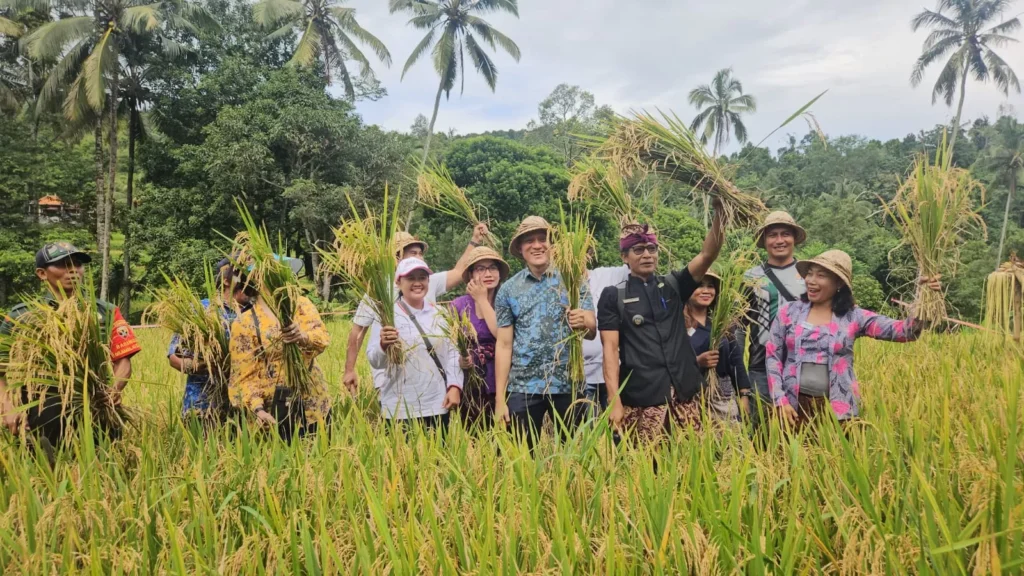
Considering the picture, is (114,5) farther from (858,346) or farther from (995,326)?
(995,326)

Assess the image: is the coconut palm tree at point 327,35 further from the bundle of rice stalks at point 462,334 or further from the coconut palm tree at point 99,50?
the bundle of rice stalks at point 462,334

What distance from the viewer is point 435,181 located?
381 centimetres

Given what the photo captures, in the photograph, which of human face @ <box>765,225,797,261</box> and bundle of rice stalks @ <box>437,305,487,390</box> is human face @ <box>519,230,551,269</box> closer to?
bundle of rice stalks @ <box>437,305,487,390</box>

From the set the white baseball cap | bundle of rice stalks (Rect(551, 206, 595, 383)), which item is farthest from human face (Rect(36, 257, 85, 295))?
bundle of rice stalks (Rect(551, 206, 595, 383))

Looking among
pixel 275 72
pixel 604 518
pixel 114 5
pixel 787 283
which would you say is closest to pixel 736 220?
pixel 787 283

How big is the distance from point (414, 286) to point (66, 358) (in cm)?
162

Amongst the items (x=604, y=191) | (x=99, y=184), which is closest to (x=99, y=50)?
(x=99, y=184)

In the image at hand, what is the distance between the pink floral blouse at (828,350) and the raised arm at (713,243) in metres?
0.53

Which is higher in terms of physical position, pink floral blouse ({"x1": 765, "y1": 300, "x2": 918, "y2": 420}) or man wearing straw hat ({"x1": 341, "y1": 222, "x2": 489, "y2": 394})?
man wearing straw hat ({"x1": 341, "y1": 222, "x2": 489, "y2": 394})

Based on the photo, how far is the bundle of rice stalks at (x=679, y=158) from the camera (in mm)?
2658

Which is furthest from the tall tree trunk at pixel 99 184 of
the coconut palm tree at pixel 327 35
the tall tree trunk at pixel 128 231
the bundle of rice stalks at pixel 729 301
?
the bundle of rice stalks at pixel 729 301

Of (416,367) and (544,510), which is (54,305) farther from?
(544,510)

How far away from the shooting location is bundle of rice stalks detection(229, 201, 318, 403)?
106 inches

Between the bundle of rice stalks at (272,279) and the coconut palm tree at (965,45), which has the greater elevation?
the coconut palm tree at (965,45)
